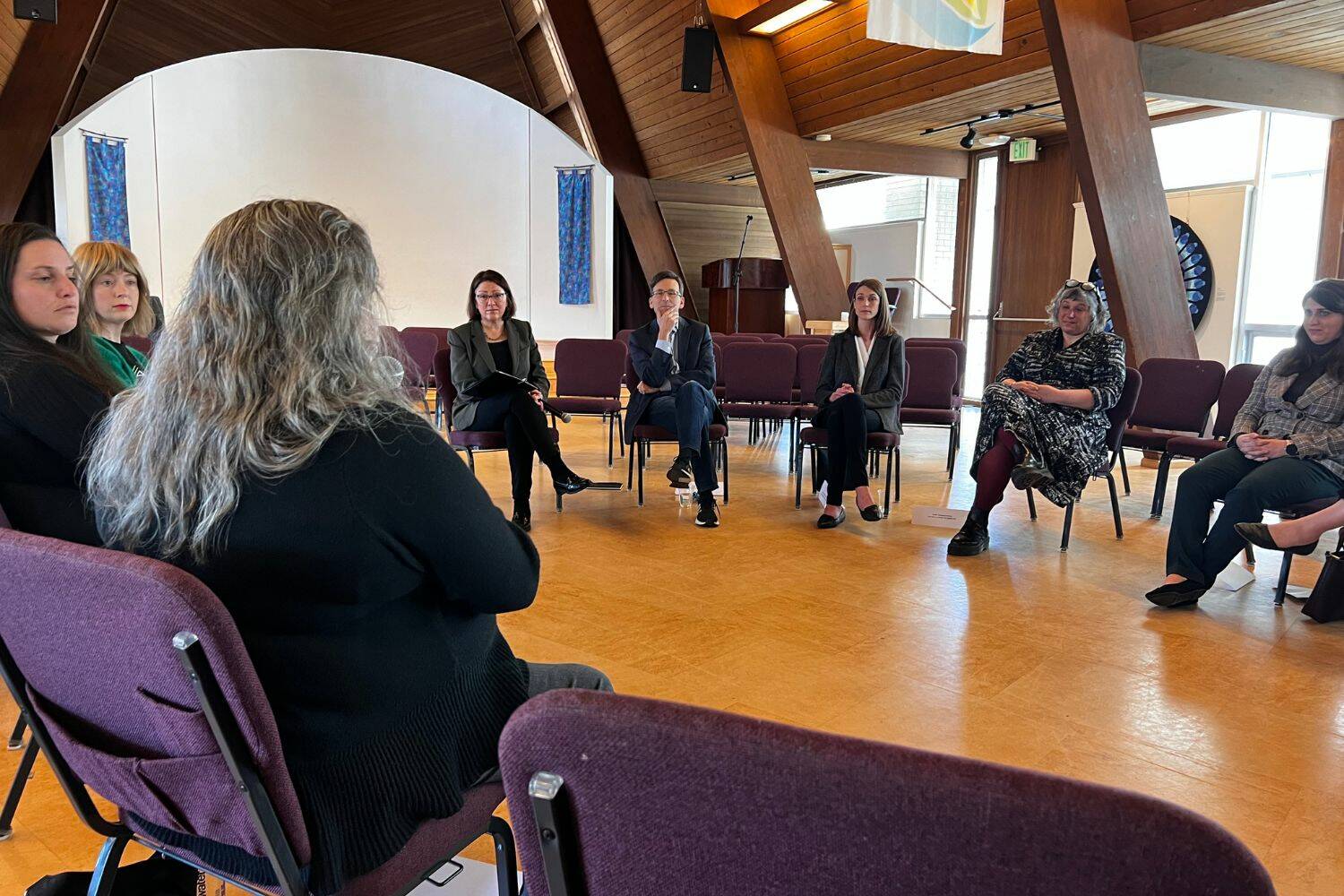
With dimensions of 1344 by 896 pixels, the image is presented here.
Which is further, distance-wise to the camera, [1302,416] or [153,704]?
[1302,416]

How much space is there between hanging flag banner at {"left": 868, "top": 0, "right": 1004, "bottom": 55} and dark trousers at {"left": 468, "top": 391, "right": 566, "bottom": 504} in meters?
3.02

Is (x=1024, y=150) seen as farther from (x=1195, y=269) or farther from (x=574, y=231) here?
(x=574, y=231)

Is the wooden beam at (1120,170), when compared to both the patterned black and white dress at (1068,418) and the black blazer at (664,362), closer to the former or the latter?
the patterned black and white dress at (1068,418)

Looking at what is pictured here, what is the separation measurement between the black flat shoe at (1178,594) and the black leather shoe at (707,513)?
1.87 m

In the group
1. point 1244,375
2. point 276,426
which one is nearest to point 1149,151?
point 1244,375

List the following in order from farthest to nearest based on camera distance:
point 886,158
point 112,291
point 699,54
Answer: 1. point 886,158
2. point 699,54
3. point 112,291

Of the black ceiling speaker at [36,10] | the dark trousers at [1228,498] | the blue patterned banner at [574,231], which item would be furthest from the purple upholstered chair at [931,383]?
the black ceiling speaker at [36,10]

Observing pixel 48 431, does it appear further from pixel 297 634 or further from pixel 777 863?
pixel 777 863

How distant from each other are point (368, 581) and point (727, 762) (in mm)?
656

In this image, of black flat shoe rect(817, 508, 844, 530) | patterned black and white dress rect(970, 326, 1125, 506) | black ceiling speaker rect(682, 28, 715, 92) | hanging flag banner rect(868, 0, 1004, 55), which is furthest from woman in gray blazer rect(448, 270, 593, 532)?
black ceiling speaker rect(682, 28, 715, 92)

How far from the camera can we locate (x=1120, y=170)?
5.59 meters

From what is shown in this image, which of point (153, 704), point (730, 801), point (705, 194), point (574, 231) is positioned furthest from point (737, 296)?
point (730, 801)

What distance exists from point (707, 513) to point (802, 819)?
382cm

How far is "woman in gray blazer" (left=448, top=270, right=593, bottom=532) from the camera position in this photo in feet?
14.3
